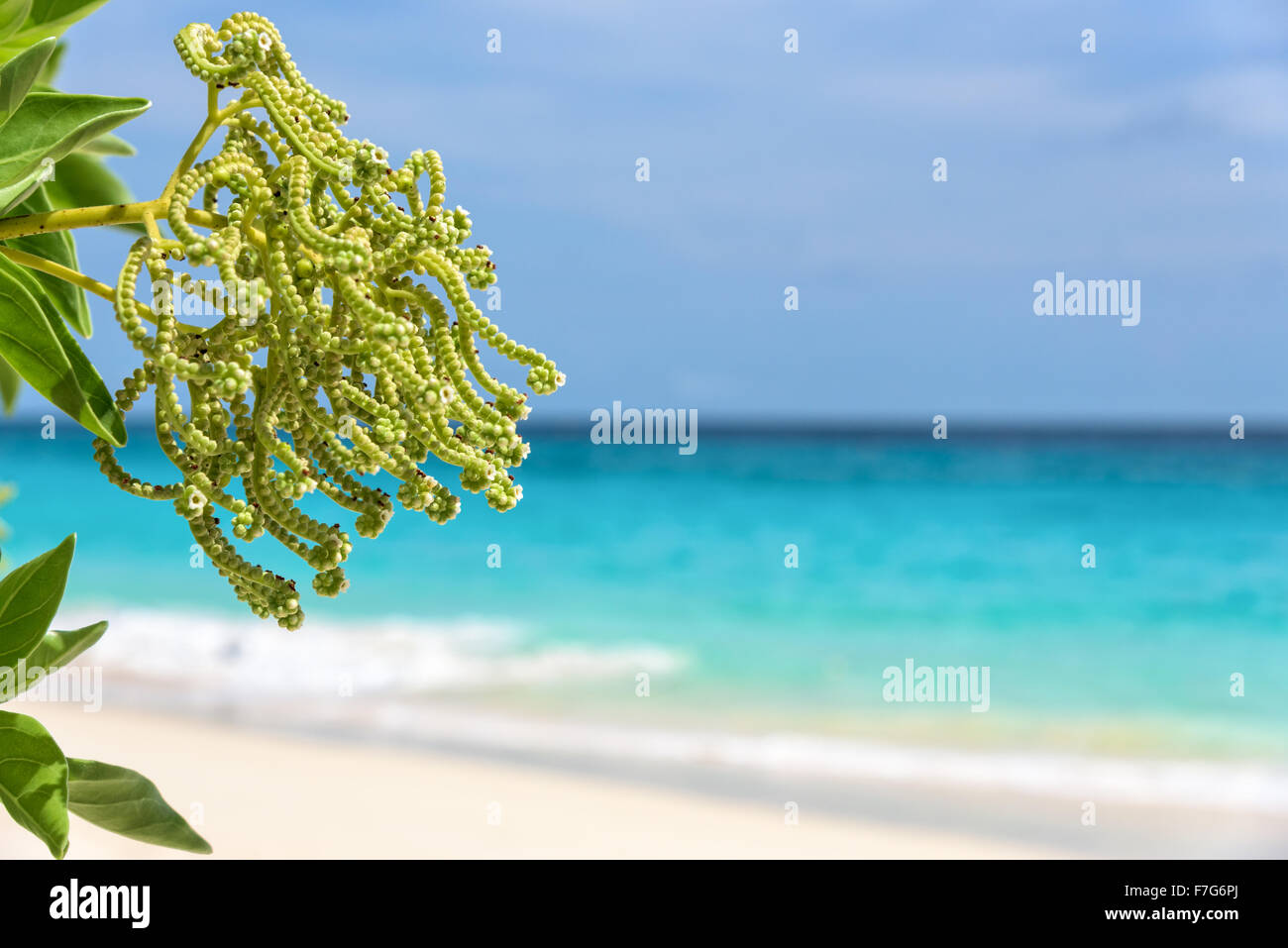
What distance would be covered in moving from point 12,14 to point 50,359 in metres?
0.20

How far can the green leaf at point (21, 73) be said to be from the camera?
62 cm

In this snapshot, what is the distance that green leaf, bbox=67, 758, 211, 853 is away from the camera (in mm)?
774

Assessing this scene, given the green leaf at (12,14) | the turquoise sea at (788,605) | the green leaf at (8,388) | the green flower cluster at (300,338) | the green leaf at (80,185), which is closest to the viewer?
the green flower cluster at (300,338)

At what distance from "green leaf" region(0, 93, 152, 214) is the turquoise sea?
19.2ft

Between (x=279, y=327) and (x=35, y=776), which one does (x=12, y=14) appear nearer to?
(x=279, y=327)

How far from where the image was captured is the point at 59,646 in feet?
2.60

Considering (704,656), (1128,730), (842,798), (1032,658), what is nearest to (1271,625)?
(1032,658)

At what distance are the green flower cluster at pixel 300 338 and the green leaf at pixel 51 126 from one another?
0.19 ft

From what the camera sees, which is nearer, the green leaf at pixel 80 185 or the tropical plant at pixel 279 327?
the tropical plant at pixel 279 327

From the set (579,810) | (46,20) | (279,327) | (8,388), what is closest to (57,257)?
(46,20)

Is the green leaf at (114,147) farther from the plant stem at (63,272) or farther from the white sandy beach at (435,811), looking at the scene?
the white sandy beach at (435,811)

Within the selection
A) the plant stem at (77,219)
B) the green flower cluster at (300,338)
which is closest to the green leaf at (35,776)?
the green flower cluster at (300,338)

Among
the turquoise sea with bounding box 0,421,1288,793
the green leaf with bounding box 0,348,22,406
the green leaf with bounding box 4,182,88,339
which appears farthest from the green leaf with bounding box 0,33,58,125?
the turquoise sea with bounding box 0,421,1288,793

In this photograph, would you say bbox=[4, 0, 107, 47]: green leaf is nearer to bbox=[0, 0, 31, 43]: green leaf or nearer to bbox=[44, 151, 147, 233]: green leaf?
bbox=[0, 0, 31, 43]: green leaf
